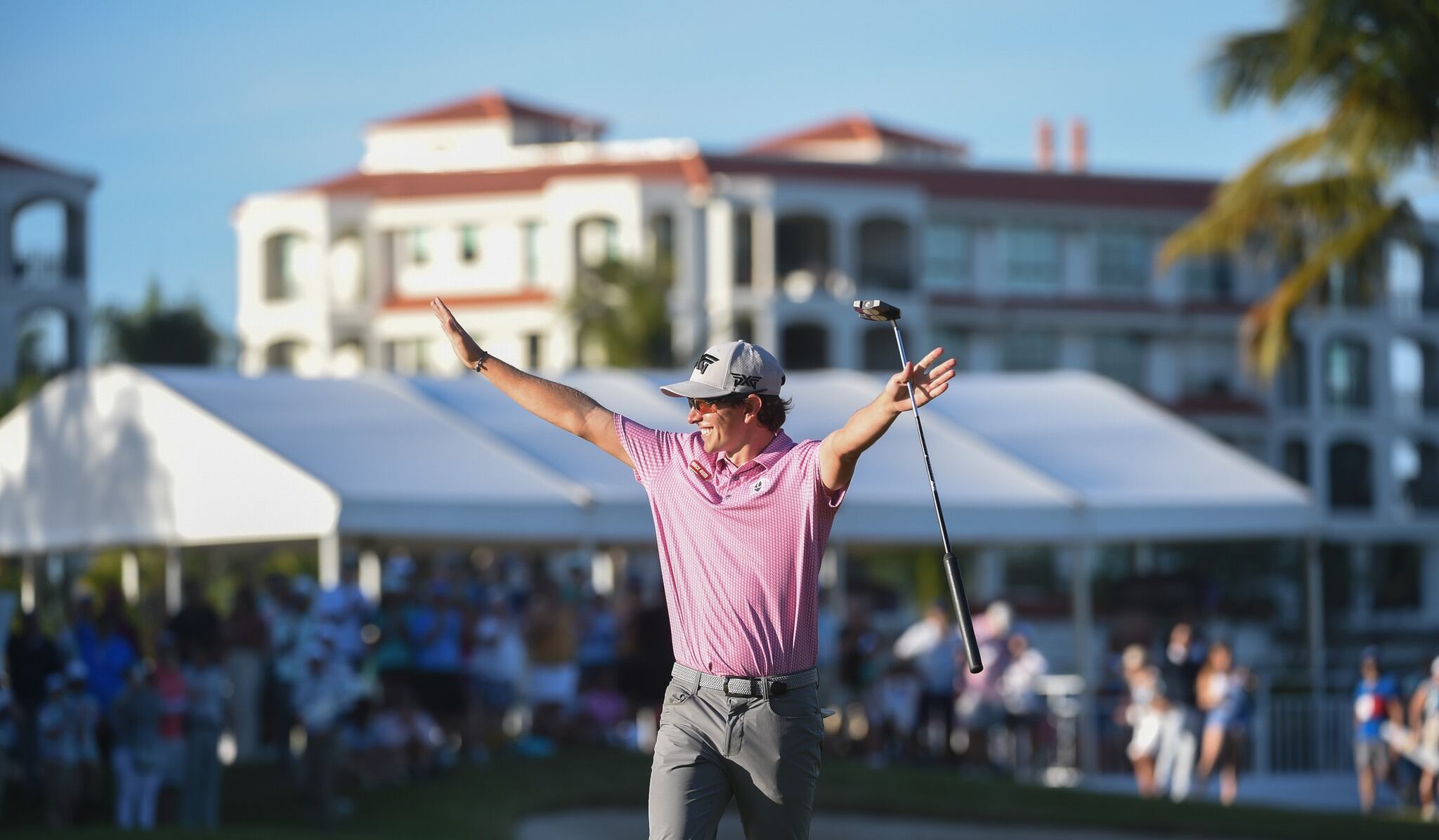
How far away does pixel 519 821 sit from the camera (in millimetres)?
15664

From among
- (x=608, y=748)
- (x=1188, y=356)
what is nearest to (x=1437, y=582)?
(x=1188, y=356)

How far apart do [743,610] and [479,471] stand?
13940 millimetres

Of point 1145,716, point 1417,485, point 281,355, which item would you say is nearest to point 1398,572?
point 1417,485

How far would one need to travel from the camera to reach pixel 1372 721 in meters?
21.9

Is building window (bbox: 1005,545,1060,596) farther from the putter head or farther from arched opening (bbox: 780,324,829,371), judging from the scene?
the putter head

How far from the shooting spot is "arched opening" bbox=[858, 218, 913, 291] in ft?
190

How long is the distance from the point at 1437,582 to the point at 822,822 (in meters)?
51.9

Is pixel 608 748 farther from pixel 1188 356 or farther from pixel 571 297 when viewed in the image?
pixel 1188 356

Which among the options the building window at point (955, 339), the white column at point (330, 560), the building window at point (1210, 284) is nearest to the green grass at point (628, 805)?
the white column at point (330, 560)

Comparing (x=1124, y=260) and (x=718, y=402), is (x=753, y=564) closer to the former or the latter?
(x=718, y=402)

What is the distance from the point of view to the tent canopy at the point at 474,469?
18.9 meters

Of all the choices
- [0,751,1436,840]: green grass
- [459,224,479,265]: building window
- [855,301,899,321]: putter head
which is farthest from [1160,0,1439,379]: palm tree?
[459,224,479,265]: building window

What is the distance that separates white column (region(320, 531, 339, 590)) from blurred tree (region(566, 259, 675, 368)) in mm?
26665

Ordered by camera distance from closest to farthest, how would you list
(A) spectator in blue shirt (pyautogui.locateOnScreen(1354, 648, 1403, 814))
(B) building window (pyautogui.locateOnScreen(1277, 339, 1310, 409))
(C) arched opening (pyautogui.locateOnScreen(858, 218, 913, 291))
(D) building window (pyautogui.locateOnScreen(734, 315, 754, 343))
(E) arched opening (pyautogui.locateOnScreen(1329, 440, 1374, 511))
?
(A) spectator in blue shirt (pyautogui.locateOnScreen(1354, 648, 1403, 814)), (D) building window (pyautogui.locateOnScreen(734, 315, 754, 343)), (C) arched opening (pyautogui.locateOnScreen(858, 218, 913, 291)), (B) building window (pyautogui.locateOnScreen(1277, 339, 1310, 409)), (E) arched opening (pyautogui.locateOnScreen(1329, 440, 1374, 511))
